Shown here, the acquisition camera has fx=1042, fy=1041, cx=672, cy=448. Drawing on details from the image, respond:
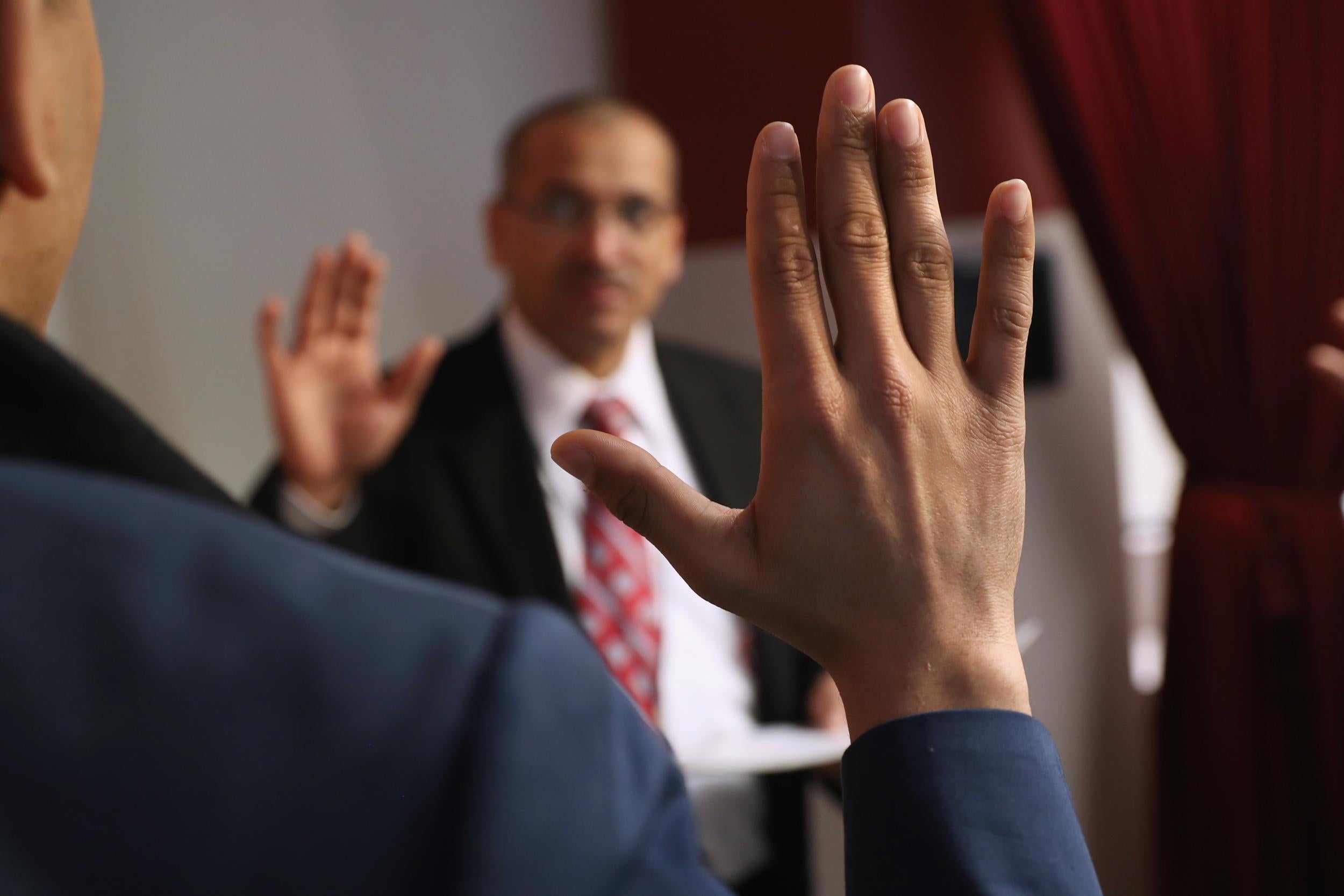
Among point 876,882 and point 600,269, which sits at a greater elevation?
point 876,882

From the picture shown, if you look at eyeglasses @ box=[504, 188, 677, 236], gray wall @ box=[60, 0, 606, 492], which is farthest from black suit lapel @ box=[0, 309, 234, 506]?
gray wall @ box=[60, 0, 606, 492]

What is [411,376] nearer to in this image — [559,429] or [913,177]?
[559,429]

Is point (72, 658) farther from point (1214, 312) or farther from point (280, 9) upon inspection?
point (280, 9)

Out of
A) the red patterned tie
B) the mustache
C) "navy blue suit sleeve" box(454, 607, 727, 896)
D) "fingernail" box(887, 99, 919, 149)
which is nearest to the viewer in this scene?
"navy blue suit sleeve" box(454, 607, 727, 896)

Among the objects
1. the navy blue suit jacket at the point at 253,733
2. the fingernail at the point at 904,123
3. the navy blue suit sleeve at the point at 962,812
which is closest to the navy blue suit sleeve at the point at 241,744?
the navy blue suit jacket at the point at 253,733

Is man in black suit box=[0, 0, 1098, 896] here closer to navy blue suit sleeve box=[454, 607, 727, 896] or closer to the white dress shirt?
navy blue suit sleeve box=[454, 607, 727, 896]

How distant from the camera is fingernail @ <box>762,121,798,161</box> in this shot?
33 cm

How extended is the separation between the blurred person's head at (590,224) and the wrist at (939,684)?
1000 mm

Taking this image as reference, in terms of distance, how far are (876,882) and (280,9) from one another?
157cm

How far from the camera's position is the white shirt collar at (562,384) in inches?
51.0

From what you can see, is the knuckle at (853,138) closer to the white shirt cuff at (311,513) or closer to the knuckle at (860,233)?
the knuckle at (860,233)

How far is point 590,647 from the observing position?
0.83 ft

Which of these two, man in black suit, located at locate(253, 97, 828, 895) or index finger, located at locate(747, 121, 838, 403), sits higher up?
index finger, located at locate(747, 121, 838, 403)

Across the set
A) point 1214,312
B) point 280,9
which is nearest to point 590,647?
point 1214,312
